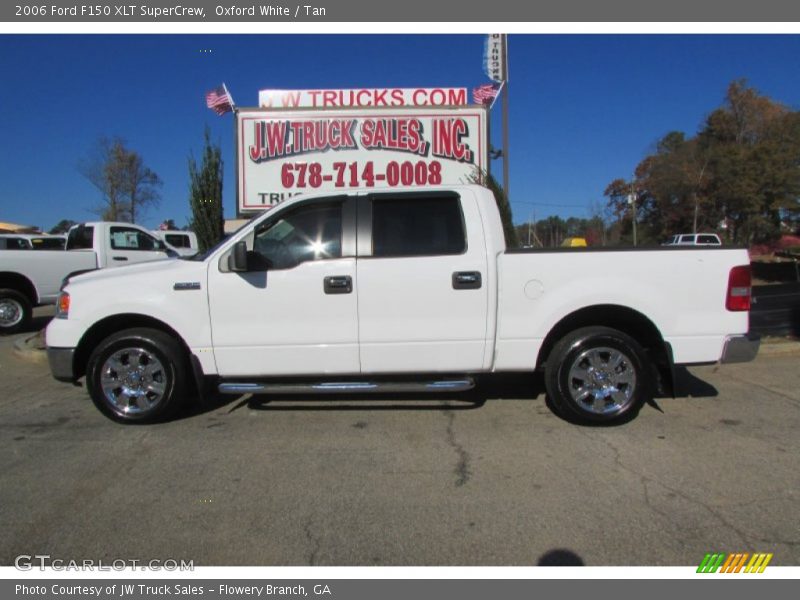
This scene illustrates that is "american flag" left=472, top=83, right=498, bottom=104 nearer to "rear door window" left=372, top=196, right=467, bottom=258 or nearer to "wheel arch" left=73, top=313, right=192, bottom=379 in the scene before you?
"rear door window" left=372, top=196, right=467, bottom=258

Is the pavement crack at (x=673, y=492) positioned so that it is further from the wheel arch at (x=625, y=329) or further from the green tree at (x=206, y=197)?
the green tree at (x=206, y=197)

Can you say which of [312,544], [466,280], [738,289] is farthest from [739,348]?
[312,544]

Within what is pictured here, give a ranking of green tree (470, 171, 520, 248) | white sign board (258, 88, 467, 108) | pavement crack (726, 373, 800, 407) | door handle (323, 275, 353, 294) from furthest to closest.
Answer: white sign board (258, 88, 467, 108), green tree (470, 171, 520, 248), pavement crack (726, 373, 800, 407), door handle (323, 275, 353, 294)

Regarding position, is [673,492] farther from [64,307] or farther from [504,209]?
[504,209]

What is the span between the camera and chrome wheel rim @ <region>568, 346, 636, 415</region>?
4574 mm

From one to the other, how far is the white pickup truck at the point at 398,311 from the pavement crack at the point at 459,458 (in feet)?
1.24

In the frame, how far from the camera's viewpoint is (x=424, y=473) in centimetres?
379

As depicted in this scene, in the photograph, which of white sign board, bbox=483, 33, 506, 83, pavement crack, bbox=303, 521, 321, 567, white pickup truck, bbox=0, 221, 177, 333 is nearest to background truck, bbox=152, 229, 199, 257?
white pickup truck, bbox=0, 221, 177, 333

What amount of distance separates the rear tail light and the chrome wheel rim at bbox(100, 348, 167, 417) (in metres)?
4.71

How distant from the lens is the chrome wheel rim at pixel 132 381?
4.72 m

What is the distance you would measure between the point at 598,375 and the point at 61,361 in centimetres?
453

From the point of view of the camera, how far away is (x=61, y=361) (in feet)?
15.4

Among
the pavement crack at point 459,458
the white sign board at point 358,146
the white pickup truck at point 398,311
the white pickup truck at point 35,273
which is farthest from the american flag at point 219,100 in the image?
the pavement crack at point 459,458

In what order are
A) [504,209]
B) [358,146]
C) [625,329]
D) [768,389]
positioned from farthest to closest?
1. [358,146]
2. [504,209]
3. [768,389]
4. [625,329]
